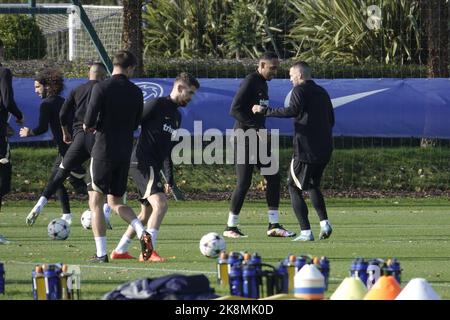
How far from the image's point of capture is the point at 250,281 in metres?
9.73

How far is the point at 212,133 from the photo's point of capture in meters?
24.2

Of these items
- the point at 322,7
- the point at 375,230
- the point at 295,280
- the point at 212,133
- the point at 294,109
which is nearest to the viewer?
the point at 295,280

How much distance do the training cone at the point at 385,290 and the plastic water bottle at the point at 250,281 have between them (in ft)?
3.39

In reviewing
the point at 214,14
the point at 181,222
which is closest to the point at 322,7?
the point at 214,14

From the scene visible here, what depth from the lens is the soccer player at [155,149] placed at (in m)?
14.5

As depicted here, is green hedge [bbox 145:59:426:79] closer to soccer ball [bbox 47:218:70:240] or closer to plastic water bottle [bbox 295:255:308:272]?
soccer ball [bbox 47:218:70:240]

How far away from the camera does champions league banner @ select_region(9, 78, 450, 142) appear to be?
79.3ft

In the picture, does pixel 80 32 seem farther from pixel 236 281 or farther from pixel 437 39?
pixel 236 281

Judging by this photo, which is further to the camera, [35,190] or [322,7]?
[322,7]

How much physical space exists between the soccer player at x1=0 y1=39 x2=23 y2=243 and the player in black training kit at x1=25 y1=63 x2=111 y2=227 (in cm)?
59

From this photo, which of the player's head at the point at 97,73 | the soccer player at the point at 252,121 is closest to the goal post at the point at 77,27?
the soccer player at the point at 252,121

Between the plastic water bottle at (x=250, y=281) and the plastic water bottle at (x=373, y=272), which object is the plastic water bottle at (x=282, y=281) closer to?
the plastic water bottle at (x=250, y=281)
